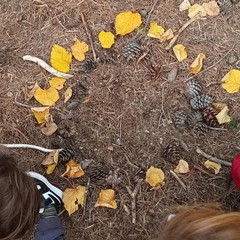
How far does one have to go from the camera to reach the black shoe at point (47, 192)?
2322 mm

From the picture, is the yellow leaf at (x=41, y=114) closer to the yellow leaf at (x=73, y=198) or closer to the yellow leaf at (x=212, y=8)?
the yellow leaf at (x=73, y=198)

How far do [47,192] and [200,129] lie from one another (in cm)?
65

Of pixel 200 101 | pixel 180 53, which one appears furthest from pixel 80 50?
pixel 200 101

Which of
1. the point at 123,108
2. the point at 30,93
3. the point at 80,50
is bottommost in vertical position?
the point at 123,108

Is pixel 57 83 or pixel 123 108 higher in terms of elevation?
pixel 57 83

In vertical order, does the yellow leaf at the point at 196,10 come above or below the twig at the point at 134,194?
above

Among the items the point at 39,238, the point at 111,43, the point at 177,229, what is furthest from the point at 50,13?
the point at 177,229

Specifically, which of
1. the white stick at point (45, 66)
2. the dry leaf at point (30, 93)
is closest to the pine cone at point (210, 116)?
the white stick at point (45, 66)

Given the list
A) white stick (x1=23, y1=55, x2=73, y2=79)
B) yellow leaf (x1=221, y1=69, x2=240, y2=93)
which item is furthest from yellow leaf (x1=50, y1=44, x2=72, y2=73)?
yellow leaf (x1=221, y1=69, x2=240, y2=93)

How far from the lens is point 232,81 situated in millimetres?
2303

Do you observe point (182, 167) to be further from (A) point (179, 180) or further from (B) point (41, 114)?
(B) point (41, 114)

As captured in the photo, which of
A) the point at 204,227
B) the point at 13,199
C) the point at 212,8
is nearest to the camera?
the point at 204,227

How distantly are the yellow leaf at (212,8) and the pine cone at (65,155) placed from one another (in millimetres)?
788

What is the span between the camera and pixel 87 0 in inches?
97.0
